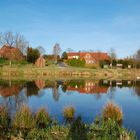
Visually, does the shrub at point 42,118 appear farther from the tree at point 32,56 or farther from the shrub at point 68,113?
the tree at point 32,56

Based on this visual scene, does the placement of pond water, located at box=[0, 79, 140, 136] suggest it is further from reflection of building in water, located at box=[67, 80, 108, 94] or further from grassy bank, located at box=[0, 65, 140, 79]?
grassy bank, located at box=[0, 65, 140, 79]

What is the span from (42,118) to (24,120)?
204cm

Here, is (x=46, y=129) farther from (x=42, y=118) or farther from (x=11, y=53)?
(x=11, y=53)

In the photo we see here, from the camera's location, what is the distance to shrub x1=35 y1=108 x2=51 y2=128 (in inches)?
597

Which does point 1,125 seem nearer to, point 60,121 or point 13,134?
point 13,134

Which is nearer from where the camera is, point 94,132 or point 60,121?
point 94,132

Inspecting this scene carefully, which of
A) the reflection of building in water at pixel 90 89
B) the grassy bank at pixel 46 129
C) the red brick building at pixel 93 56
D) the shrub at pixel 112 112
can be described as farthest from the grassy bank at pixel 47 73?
the grassy bank at pixel 46 129

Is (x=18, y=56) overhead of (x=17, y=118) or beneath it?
overhead

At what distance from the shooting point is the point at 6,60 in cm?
7838

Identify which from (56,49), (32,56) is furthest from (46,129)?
(56,49)

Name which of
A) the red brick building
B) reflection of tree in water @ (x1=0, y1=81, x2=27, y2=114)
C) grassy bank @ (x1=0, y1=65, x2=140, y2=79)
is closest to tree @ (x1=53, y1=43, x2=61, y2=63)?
the red brick building

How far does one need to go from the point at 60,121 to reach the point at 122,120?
3573mm

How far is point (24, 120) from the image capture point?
13633 millimetres

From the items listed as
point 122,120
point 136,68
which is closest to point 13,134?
point 122,120
